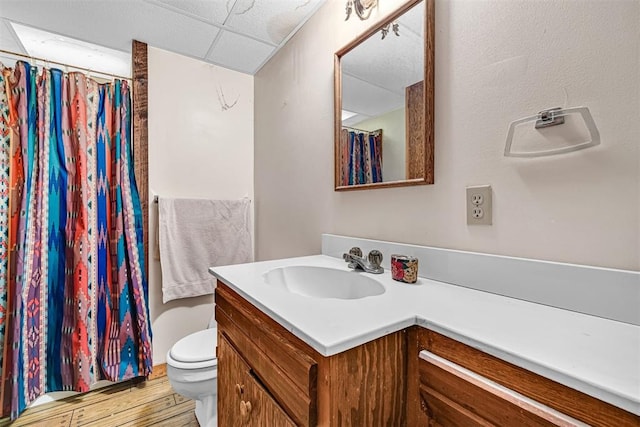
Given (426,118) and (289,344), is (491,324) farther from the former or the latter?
(426,118)

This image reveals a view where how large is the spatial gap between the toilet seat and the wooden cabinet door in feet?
0.89

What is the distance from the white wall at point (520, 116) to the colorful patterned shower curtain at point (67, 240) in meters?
1.37

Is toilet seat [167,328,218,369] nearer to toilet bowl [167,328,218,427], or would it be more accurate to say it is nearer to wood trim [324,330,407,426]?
toilet bowl [167,328,218,427]

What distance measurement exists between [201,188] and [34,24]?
113 centimetres

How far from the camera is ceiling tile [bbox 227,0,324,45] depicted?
1356 millimetres

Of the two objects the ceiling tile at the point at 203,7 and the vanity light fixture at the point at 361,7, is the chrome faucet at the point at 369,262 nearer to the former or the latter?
the vanity light fixture at the point at 361,7

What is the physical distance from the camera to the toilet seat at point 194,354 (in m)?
1.24

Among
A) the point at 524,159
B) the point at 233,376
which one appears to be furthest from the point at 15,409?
the point at 524,159

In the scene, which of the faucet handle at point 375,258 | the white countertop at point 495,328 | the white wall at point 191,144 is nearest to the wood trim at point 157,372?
the white wall at point 191,144

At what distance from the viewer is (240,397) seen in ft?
2.73

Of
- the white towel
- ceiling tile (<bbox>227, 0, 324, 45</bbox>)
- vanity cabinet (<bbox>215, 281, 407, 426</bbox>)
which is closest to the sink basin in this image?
vanity cabinet (<bbox>215, 281, 407, 426</bbox>)

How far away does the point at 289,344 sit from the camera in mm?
597

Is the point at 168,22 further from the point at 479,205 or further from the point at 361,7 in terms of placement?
the point at 479,205

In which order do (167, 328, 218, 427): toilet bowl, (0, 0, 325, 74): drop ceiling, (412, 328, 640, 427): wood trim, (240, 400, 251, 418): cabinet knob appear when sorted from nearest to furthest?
1. (412, 328, 640, 427): wood trim
2. (240, 400, 251, 418): cabinet knob
3. (167, 328, 218, 427): toilet bowl
4. (0, 0, 325, 74): drop ceiling
